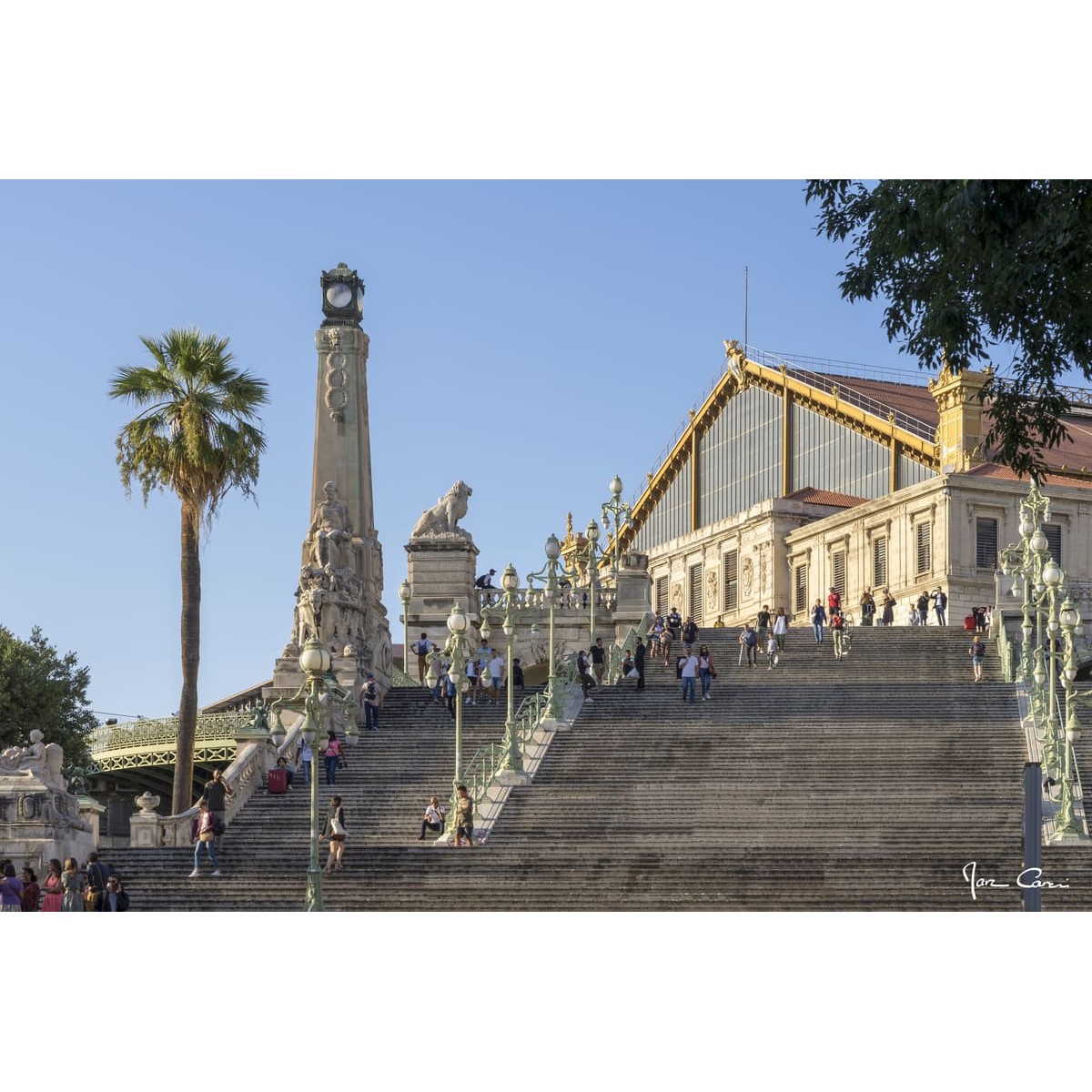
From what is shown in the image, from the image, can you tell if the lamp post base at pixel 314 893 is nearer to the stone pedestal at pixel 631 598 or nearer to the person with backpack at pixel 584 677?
the person with backpack at pixel 584 677

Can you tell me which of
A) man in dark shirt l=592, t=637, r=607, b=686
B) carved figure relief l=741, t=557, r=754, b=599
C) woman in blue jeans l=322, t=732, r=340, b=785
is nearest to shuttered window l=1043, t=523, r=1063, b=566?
Answer: carved figure relief l=741, t=557, r=754, b=599

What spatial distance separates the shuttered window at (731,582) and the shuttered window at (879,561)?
6521mm

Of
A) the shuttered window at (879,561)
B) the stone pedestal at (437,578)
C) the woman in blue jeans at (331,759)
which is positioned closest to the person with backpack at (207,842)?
the woman in blue jeans at (331,759)

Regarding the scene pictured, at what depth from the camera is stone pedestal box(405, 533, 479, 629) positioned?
171ft

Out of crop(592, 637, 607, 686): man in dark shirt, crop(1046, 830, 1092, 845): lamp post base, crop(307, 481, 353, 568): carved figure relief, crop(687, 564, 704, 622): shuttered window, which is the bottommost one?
crop(1046, 830, 1092, 845): lamp post base

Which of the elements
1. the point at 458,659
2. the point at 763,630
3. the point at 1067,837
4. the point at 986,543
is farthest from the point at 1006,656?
the point at 986,543

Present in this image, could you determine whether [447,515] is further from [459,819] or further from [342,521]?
[459,819]

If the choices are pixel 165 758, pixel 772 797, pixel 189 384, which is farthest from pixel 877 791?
pixel 165 758

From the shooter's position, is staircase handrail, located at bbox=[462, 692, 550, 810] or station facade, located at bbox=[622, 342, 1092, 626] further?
station facade, located at bbox=[622, 342, 1092, 626]

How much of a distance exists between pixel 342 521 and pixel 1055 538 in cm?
2665

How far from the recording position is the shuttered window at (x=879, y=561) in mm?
65812

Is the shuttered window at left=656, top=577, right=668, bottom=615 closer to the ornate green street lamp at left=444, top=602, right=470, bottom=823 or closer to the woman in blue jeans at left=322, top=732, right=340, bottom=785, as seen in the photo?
the woman in blue jeans at left=322, top=732, right=340, bottom=785

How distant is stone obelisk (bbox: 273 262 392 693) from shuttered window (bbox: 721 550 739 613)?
28431 mm
